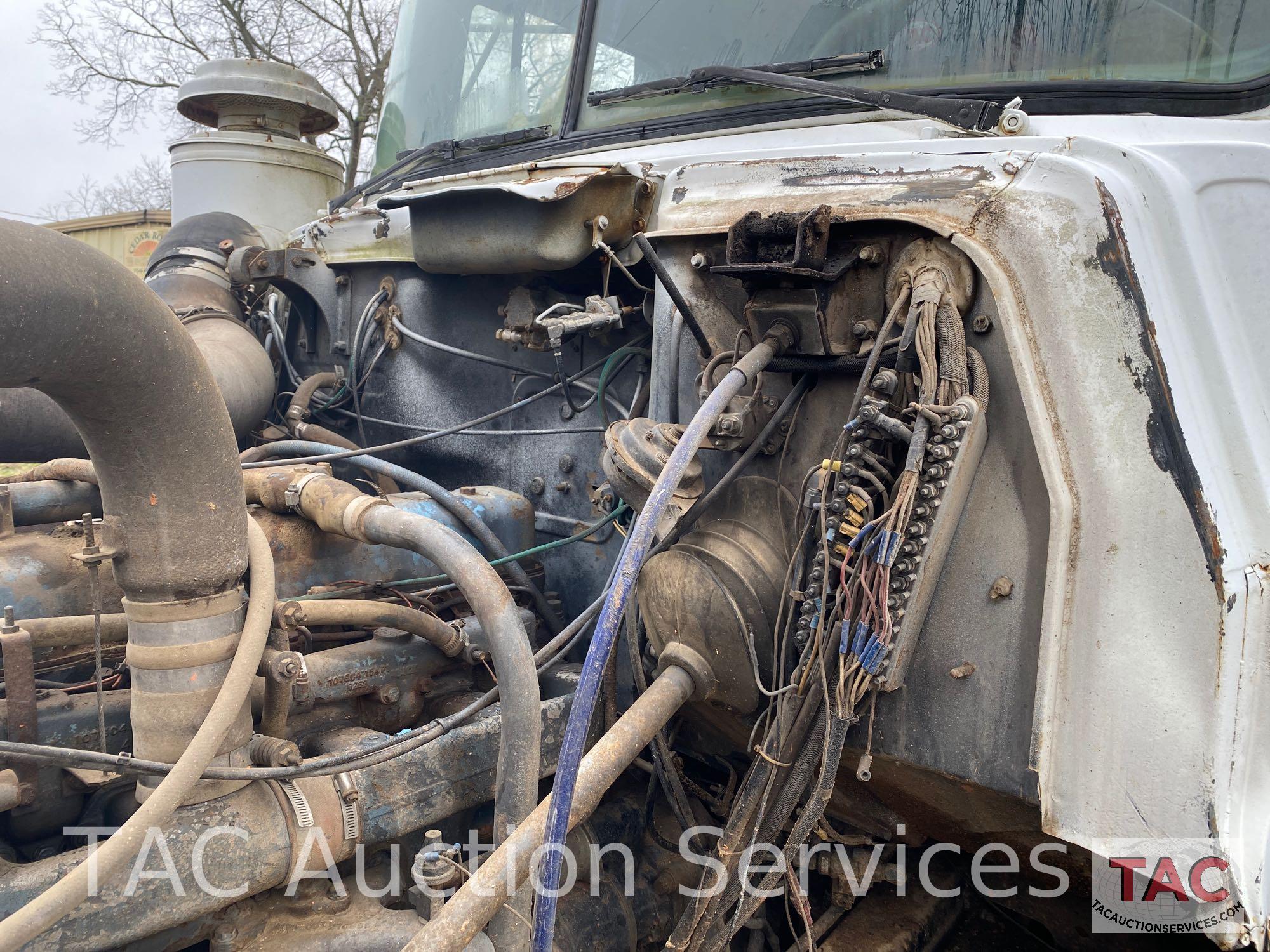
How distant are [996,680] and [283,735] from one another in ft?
Answer: 3.90

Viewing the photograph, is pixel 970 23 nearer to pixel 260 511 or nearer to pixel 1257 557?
pixel 1257 557

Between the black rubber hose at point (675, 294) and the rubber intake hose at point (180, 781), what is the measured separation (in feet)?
2.65

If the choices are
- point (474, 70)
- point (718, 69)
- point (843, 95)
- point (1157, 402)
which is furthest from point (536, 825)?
point (474, 70)

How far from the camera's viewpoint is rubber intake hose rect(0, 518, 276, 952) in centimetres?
117

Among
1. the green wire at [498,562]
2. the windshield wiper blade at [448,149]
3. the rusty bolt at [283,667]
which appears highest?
the windshield wiper blade at [448,149]

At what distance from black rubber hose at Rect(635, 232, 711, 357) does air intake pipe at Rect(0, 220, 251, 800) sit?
748 mm

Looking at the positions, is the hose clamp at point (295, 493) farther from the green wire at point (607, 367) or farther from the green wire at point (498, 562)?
the green wire at point (607, 367)

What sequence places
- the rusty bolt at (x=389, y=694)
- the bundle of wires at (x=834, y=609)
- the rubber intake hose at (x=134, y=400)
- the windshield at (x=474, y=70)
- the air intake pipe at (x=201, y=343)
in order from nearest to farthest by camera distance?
1. the rubber intake hose at (x=134, y=400)
2. the bundle of wires at (x=834, y=609)
3. the rusty bolt at (x=389, y=694)
4. the air intake pipe at (x=201, y=343)
5. the windshield at (x=474, y=70)

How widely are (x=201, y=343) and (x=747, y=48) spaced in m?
1.63

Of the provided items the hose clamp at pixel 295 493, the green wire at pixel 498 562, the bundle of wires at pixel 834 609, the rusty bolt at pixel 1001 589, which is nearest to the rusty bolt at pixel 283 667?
the green wire at pixel 498 562

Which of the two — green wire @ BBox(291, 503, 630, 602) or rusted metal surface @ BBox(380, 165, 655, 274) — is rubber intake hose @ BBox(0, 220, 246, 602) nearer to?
green wire @ BBox(291, 503, 630, 602)

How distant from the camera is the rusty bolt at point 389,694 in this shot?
1.85m

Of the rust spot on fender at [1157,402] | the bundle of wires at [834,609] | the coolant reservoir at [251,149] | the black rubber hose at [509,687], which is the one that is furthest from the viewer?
the coolant reservoir at [251,149]

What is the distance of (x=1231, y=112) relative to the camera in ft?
5.24
